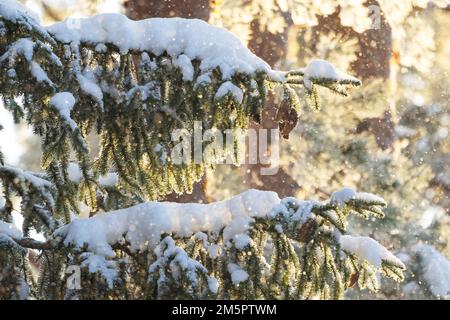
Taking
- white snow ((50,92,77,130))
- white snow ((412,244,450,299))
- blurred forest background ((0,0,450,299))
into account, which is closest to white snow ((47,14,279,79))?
white snow ((50,92,77,130))

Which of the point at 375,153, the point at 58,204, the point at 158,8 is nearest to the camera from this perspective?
the point at 58,204

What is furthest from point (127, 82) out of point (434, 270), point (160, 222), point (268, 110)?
point (434, 270)

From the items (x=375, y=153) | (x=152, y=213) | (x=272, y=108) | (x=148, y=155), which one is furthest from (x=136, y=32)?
(x=375, y=153)

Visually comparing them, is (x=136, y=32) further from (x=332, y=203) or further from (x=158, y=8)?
(x=158, y=8)

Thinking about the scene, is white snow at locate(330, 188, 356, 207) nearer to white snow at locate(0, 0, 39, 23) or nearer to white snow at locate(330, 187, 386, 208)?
white snow at locate(330, 187, 386, 208)

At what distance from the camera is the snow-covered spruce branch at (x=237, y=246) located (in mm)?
3057

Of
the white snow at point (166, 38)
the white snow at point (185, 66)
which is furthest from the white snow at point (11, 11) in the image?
the white snow at point (185, 66)

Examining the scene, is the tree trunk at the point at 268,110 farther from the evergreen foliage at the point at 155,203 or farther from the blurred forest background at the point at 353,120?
the evergreen foliage at the point at 155,203

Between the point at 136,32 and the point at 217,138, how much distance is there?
0.62 metres

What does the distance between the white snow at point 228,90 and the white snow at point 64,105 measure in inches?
24.4

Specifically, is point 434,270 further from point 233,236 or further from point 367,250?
point 233,236

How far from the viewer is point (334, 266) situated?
10.4 ft

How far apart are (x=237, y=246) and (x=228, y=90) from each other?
67cm

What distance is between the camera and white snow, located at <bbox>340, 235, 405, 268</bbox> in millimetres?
3129
